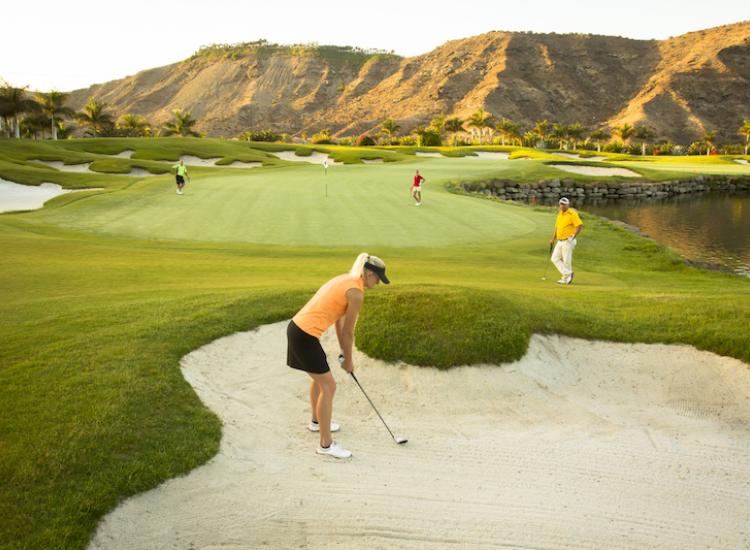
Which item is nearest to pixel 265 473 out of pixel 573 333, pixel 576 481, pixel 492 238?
pixel 576 481

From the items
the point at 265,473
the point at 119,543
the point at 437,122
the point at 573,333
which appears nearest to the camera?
the point at 119,543

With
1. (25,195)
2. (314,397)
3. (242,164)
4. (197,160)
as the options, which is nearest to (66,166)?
(197,160)

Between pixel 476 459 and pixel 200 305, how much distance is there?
21.1ft

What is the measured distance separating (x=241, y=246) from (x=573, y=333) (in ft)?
43.1

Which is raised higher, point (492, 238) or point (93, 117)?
point (93, 117)

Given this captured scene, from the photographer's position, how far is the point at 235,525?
603cm

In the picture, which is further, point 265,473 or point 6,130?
point 6,130

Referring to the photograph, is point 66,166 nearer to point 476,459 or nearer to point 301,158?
point 301,158

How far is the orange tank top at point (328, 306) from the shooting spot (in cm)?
668

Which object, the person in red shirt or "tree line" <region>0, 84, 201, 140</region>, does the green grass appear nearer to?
the person in red shirt

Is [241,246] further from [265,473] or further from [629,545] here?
[629,545]

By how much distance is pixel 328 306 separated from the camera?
22.2 feet

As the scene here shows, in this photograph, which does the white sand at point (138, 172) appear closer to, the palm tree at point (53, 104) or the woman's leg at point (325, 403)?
the palm tree at point (53, 104)

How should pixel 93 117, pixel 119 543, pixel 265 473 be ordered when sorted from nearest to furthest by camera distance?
pixel 119 543, pixel 265 473, pixel 93 117
